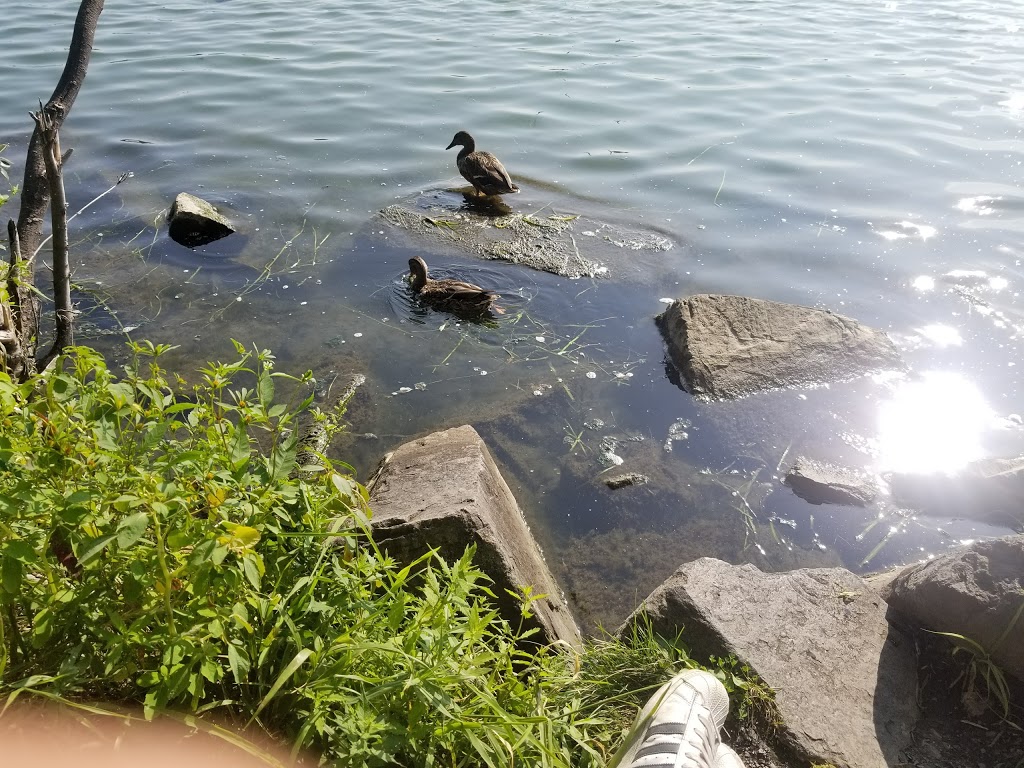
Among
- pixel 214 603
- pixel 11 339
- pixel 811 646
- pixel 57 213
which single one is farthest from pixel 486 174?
pixel 214 603

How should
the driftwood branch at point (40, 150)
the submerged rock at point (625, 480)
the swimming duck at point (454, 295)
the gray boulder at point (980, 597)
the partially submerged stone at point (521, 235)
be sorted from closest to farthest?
the gray boulder at point (980, 597)
the driftwood branch at point (40, 150)
the submerged rock at point (625, 480)
the swimming duck at point (454, 295)
the partially submerged stone at point (521, 235)

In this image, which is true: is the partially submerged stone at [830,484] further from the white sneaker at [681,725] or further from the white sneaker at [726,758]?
the white sneaker at [726,758]

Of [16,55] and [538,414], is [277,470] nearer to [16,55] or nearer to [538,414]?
[538,414]

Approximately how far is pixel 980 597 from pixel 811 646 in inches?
26.5

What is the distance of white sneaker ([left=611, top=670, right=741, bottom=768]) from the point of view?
2443 mm

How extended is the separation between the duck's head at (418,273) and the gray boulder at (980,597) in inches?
166

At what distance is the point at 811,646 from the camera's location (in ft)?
10.2

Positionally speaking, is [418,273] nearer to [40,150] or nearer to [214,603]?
[40,150]

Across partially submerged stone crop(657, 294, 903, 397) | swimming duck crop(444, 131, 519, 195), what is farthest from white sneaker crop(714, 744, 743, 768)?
swimming duck crop(444, 131, 519, 195)

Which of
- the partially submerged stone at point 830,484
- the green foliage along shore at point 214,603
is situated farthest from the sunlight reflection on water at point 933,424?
the green foliage along shore at point 214,603

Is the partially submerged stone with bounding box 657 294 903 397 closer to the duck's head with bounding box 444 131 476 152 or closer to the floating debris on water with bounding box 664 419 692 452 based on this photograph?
the floating debris on water with bounding box 664 419 692 452

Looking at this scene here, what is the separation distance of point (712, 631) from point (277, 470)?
190 centimetres

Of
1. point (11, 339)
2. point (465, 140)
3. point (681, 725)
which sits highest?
point (11, 339)

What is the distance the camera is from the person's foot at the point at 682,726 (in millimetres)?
2443
